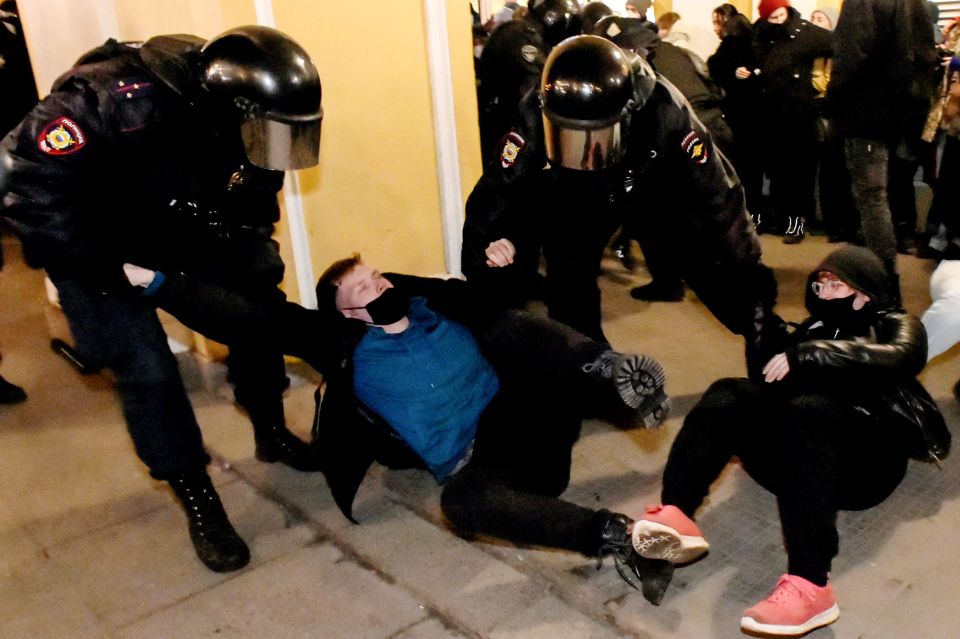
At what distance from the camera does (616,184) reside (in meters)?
2.81

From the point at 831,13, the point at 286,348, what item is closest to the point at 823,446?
the point at 286,348

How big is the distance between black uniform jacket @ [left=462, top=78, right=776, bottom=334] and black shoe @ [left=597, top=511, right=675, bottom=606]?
932mm

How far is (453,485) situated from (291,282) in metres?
1.74

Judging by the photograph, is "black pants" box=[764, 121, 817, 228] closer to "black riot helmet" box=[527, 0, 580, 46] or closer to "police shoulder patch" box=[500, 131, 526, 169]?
"black riot helmet" box=[527, 0, 580, 46]

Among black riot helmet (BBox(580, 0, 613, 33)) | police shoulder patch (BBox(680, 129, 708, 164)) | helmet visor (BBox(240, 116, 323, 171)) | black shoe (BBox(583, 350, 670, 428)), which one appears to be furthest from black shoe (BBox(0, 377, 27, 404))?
black riot helmet (BBox(580, 0, 613, 33))

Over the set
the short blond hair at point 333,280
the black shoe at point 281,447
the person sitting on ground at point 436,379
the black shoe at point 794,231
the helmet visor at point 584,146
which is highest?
the helmet visor at point 584,146

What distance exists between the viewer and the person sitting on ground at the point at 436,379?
2.43 meters

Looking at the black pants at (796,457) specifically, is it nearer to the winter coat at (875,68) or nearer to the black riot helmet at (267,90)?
the black riot helmet at (267,90)

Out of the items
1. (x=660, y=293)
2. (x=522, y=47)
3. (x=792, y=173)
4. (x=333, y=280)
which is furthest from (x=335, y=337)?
(x=792, y=173)

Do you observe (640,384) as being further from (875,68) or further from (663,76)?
(875,68)

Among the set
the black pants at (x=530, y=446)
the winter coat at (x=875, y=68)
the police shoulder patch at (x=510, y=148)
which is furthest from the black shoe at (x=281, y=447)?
the winter coat at (x=875, y=68)

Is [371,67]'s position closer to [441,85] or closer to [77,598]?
[441,85]

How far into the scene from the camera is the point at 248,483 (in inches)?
124

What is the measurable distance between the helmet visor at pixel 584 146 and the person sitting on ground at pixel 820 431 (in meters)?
0.69
